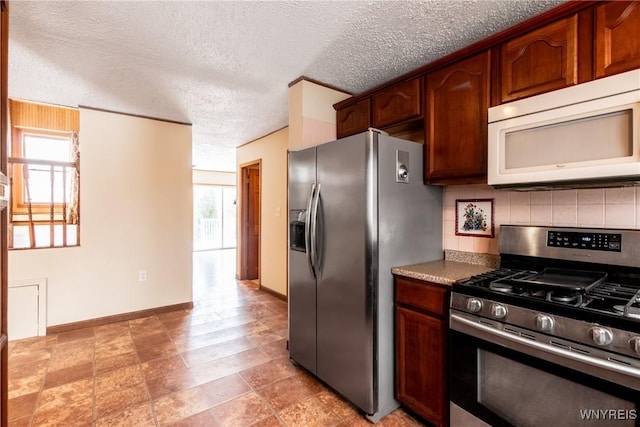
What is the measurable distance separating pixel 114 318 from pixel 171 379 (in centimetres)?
167

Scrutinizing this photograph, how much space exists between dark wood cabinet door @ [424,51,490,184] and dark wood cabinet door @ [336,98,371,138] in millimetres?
563

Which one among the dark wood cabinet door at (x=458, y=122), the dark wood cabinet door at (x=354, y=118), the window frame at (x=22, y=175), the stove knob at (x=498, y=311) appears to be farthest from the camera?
the window frame at (x=22, y=175)

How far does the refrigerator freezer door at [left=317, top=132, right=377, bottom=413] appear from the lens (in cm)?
178

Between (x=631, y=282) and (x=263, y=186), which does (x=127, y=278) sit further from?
(x=631, y=282)

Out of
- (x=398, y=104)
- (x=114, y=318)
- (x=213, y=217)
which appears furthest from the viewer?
(x=213, y=217)

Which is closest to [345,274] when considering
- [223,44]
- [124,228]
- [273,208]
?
[223,44]

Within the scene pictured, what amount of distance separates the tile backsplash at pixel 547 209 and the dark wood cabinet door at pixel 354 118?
86 centimetres

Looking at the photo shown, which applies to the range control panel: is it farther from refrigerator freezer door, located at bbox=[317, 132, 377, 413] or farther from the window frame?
the window frame

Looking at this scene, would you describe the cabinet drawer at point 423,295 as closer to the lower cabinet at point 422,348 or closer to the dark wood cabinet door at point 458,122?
the lower cabinet at point 422,348

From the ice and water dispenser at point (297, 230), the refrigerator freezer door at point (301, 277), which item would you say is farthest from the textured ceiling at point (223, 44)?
the ice and water dispenser at point (297, 230)

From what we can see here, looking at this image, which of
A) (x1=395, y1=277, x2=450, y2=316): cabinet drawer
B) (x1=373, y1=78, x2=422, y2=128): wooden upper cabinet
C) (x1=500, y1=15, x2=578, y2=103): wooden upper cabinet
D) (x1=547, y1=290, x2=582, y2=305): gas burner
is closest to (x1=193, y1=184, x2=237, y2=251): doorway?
(x1=373, y1=78, x2=422, y2=128): wooden upper cabinet

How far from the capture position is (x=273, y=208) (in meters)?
4.41

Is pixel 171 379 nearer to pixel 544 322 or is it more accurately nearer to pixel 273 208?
pixel 544 322

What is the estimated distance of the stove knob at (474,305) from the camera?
143cm
